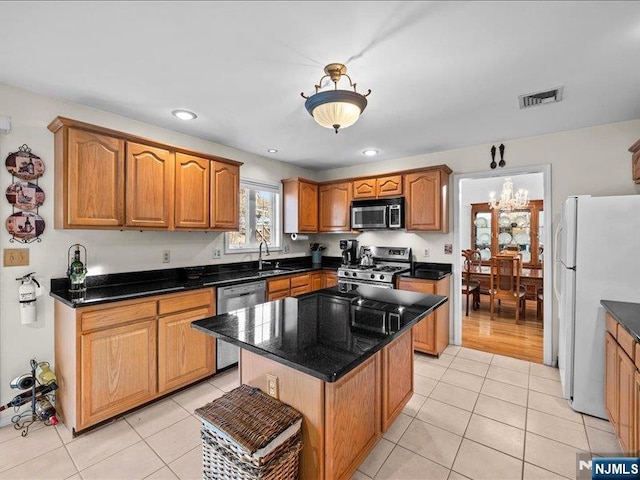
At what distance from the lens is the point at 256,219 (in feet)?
13.6

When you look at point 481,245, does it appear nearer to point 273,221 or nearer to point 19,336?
point 273,221

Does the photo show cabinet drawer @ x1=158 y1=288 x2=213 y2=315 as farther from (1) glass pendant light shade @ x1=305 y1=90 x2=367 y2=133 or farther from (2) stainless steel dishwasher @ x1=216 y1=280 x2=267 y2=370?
(1) glass pendant light shade @ x1=305 y1=90 x2=367 y2=133

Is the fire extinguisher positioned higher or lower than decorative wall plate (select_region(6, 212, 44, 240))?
lower

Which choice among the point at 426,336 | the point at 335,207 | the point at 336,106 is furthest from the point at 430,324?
the point at 336,106

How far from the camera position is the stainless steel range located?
3.60 meters

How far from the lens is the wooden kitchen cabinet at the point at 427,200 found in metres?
3.56

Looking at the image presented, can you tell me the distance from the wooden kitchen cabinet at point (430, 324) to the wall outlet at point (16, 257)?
11.2 feet

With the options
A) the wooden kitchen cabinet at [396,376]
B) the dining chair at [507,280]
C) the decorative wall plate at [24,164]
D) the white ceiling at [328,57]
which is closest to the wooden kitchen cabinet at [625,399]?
the wooden kitchen cabinet at [396,376]

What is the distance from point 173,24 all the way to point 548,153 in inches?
141

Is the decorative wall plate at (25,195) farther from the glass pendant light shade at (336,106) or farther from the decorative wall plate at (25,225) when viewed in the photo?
the glass pendant light shade at (336,106)

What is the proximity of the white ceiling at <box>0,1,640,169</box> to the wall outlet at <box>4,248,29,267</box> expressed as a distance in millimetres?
1202

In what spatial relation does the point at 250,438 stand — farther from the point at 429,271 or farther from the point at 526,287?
the point at 526,287

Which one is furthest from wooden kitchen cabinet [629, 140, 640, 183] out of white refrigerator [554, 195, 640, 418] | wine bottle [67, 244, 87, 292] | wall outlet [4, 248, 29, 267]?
wall outlet [4, 248, 29, 267]

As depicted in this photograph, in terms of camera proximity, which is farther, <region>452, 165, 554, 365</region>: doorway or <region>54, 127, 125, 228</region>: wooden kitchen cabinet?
<region>452, 165, 554, 365</region>: doorway
